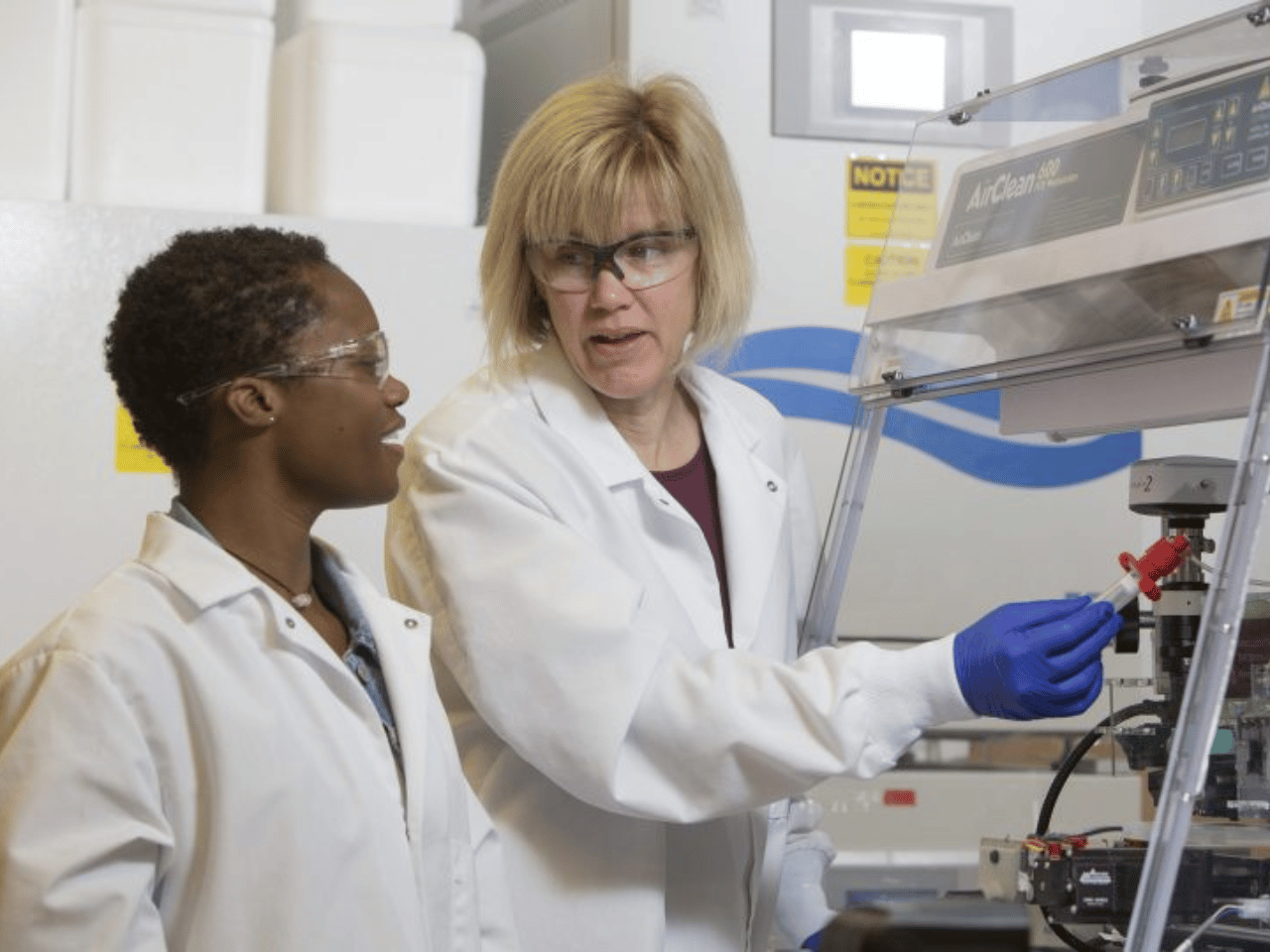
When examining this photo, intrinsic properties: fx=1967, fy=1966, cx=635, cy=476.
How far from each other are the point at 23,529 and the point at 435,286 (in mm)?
680

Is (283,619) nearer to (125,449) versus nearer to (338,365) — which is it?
(338,365)

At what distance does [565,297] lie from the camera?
6.32 feet

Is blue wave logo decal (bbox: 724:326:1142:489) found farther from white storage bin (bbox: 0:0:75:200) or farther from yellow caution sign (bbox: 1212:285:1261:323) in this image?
white storage bin (bbox: 0:0:75:200)

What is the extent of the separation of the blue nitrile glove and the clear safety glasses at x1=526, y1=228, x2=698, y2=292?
1.60 feet

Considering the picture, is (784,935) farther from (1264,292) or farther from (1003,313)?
(1264,292)

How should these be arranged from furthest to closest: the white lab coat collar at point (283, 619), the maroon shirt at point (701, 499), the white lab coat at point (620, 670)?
the maroon shirt at point (701, 499) → the white lab coat at point (620, 670) → the white lab coat collar at point (283, 619)

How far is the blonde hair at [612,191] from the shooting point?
75.3 inches

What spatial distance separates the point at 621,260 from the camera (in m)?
1.91

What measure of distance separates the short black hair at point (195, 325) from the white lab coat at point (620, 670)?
314 mm

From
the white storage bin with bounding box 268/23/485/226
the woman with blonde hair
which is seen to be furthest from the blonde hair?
the white storage bin with bounding box 268/23/485/226

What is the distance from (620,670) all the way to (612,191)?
1.55ft

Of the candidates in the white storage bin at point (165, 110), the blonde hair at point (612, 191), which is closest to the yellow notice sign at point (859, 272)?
the white storage bin at point (165, 110)

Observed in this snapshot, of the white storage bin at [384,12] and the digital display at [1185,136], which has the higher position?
the white storage bin at [384,12]

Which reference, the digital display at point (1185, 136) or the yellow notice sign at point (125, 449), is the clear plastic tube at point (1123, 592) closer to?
the digital display at point (1185, 136)
